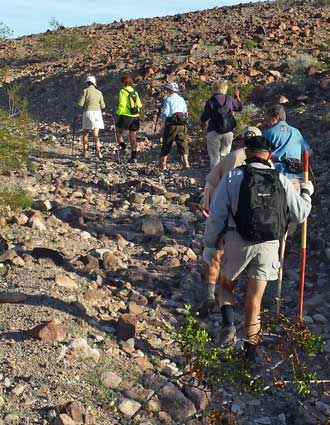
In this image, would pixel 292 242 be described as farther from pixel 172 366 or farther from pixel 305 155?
pixel 172 366

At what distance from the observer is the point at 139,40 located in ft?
83.4

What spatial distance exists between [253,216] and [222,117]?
455 centimetres

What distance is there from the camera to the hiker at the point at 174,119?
10.6 meters

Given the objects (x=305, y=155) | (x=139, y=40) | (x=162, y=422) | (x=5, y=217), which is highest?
(x=139, y=40)

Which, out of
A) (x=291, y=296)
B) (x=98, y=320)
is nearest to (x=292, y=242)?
(x=291, y=296)

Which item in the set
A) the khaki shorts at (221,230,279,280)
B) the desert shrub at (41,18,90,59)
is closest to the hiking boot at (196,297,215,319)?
the khaki shorts at (221,230,279,280)

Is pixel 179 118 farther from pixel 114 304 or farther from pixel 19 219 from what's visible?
pixel 114 304

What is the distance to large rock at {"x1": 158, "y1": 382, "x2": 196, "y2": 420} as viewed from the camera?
4.32m

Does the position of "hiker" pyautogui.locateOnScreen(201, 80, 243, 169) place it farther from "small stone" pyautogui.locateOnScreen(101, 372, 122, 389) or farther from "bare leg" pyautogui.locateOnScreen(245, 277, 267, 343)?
"small stone" pyautogui.locateOnScreen(101, 372, 122, 389)

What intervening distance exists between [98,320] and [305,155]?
228cm

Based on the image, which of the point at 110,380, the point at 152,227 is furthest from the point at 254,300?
the point at 152,227

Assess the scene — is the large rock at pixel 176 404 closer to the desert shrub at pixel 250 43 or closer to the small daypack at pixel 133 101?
the small daypack at pixel 133 101

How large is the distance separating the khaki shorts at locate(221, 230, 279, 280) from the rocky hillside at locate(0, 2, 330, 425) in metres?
0.46

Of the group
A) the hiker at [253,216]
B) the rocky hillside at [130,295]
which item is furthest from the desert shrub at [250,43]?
the hiker at [253,216]
